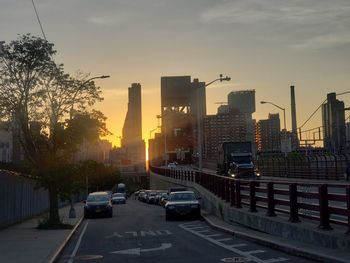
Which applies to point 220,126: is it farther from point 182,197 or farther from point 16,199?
point 16,199

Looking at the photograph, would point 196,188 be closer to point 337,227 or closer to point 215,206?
point 215,206

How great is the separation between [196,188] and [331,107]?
37904 mm

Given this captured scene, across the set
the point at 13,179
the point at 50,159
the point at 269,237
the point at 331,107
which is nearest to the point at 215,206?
the point at 50,159

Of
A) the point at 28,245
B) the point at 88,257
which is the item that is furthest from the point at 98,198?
the point at 88,257

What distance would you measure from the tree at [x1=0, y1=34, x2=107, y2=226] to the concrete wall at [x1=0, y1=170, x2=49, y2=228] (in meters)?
1.45

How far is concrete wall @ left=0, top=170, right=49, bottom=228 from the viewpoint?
1059 inches

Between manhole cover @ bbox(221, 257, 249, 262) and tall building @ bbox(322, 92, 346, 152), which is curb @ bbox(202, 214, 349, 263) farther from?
tall building @ bbox(322, 92, 346, 152)

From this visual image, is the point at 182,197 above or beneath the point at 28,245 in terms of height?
above

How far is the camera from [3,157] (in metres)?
61.9

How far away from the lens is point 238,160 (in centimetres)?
5416

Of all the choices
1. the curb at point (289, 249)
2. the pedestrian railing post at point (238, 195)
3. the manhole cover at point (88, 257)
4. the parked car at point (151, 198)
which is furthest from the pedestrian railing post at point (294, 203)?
the parked car at point (151, 198)

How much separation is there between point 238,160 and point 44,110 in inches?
1060

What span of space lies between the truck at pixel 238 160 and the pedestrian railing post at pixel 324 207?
39.0m

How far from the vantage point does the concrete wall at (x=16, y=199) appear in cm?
2691
